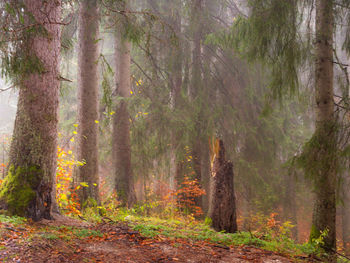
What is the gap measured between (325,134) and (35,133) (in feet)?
17.2

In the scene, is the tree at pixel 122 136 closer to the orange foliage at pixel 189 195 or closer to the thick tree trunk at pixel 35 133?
the orange foliage at pixel 189 195

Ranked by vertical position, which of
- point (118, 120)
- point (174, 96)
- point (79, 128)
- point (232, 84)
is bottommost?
point (79, 128)

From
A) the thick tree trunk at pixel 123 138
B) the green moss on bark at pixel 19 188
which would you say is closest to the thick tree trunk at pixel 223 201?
the thick tree trunk at pixel 123 138

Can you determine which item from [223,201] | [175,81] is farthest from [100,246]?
[175,81]

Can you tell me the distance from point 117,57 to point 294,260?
26.2 ft

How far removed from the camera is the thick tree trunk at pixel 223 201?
6438mm

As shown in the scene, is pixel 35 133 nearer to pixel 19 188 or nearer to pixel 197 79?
pixel 19 188

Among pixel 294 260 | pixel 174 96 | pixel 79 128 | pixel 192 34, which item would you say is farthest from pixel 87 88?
pixel 294 260

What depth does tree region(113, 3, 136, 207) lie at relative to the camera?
8898mm

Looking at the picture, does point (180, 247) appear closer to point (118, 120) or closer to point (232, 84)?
point (118, 120)

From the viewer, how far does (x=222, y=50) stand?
1109 centimetres

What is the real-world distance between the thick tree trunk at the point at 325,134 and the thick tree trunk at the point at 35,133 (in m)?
4.96

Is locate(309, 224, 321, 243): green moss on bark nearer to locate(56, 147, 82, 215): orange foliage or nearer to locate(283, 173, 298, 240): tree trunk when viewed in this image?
locate(56, 147, 82, 215): orange foliage

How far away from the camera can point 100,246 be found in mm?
3928
